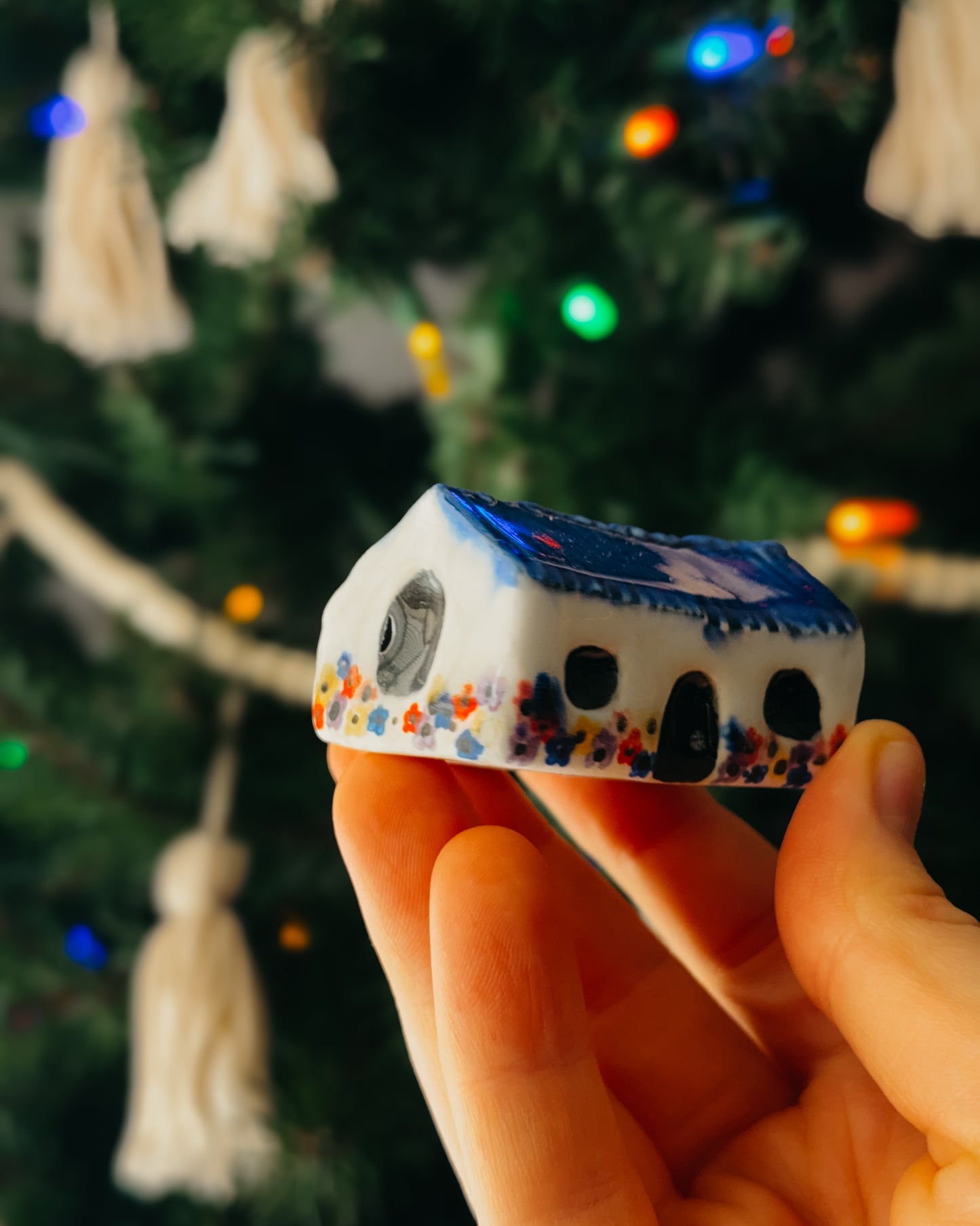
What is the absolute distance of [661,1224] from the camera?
37 centimetres

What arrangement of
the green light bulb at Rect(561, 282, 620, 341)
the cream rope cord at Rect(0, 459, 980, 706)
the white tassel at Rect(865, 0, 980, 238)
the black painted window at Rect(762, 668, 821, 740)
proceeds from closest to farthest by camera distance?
the black painted window at Rect(762, 668, 821, 740), the white tassel at Rect(865, 0, 980, 238), the green light bulb at Rect(561, 282, 620, 341), the cream rope cord at Rect(0, 459, 980, 706)

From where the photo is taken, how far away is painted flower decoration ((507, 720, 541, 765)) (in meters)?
0.34

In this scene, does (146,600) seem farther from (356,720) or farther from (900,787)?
(900,787)

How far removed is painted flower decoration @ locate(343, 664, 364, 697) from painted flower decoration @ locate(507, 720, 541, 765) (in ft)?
0.32

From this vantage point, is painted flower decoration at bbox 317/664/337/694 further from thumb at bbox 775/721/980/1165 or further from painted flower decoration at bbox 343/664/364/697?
thumb at bbox 775/721/980/1165

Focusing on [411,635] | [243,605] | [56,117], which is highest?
[56,117]

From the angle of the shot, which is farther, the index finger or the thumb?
the index finger

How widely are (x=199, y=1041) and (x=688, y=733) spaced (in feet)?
1.69

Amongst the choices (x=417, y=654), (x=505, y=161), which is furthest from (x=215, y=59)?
(x=417, y=654)

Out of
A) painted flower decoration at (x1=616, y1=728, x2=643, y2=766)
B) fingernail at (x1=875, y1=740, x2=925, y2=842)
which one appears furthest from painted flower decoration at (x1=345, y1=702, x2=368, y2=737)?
fingernail at (x1=875, y1=740, x2=925, y2=842)

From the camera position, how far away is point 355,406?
990mm

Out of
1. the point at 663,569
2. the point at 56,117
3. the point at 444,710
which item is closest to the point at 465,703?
the point at 444,710

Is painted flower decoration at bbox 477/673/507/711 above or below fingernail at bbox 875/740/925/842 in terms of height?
above

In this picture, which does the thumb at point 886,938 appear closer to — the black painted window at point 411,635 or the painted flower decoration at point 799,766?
the painted flower decoration at point 799,766
